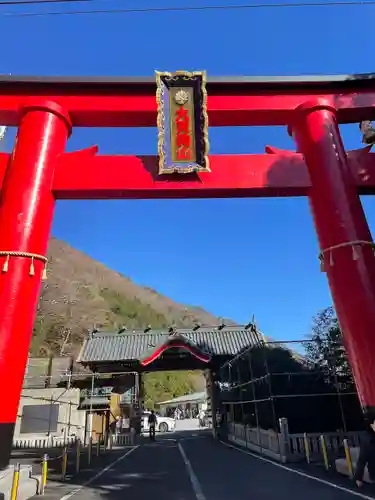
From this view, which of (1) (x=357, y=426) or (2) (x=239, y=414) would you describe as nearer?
(1) (x=357, y=426)

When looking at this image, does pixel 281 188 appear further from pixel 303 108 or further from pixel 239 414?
pixel 239 414

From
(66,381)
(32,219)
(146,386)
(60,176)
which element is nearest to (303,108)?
(60,176)

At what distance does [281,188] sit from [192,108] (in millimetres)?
2231

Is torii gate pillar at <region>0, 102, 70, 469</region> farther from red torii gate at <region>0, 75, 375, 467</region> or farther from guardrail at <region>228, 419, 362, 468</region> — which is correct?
guardrail at <region>228, 419, 362, 468</region>

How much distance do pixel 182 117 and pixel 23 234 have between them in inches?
139

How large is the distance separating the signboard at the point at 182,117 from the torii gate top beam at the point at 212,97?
0.35m

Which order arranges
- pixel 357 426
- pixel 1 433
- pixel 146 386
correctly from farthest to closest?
pixel 146 386 < pixel 357 426 < pixel 1 433

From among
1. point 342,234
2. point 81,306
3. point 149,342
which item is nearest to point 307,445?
point 342,234

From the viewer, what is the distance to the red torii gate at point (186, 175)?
5891 mm

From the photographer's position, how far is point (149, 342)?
923 inches

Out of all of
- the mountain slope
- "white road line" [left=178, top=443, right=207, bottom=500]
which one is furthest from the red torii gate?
the mountain slope

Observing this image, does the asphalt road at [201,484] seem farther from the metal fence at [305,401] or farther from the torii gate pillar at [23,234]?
the torii gate pillar at [23,234]

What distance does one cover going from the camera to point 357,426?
1112 cm

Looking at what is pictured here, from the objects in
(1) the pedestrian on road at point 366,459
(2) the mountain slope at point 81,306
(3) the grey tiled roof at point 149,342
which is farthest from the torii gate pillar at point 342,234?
(2) the mountain slope at point 81,306
